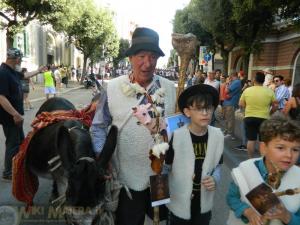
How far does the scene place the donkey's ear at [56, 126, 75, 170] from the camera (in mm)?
2702

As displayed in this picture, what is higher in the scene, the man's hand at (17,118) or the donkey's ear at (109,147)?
the donkey's ear at (109,147)

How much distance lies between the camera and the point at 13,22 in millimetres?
19250

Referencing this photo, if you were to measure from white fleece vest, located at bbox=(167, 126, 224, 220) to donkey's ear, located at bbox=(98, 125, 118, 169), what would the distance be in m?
0.45

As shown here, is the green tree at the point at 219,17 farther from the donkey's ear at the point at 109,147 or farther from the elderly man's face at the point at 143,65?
the donkey's ear at the point at 109,147

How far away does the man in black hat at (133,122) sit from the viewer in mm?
2592

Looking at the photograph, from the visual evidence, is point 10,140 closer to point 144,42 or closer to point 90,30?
point 144,42

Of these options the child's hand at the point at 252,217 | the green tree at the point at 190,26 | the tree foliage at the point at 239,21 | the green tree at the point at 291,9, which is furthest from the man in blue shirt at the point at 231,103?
the green tree at the point at 190,26

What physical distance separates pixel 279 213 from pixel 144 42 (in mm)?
1457

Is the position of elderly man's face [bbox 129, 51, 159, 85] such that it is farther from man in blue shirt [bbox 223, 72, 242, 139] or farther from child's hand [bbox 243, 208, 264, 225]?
man in blue shirt [bbox 223, 72, 242, 139]

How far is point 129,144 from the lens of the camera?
2.60m

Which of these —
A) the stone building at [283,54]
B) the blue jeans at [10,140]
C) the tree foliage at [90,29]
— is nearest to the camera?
the blue jeans at [10,140]

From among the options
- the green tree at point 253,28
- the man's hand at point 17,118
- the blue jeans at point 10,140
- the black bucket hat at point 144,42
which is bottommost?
the blue jeans at point 10,140

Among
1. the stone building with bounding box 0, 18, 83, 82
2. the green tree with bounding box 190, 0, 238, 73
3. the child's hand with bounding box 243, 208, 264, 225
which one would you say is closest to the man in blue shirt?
the child's hand with bounding box 243, 208, 264, 225

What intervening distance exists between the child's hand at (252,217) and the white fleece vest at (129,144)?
804 mm
